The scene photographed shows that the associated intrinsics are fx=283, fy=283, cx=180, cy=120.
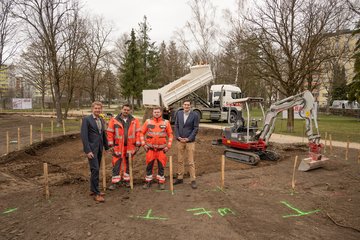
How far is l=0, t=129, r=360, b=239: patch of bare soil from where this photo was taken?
422cm

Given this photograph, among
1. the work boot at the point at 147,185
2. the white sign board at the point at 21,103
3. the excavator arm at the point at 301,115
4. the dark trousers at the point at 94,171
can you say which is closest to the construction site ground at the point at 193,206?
the work boot at the point at 147,185

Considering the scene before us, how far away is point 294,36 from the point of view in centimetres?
1520

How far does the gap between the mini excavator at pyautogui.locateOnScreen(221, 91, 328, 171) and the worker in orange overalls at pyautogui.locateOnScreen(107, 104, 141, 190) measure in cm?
442

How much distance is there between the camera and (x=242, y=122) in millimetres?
10008

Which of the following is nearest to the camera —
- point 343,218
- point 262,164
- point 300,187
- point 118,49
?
point 343,218

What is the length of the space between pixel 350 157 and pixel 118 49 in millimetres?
44745

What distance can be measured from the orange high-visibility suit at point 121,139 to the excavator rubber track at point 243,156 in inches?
172

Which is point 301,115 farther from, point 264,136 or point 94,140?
point 94,140

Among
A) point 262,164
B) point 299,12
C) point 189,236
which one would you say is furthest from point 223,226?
point 299,12

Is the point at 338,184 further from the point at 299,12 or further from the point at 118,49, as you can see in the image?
the point at 118,49

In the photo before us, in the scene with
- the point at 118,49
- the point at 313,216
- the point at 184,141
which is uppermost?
the point at 118,49

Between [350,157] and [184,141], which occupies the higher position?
[184,141]

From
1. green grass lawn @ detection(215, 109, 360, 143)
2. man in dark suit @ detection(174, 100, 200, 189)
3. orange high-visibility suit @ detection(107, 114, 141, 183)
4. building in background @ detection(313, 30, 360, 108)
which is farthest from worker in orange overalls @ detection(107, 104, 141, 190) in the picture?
building in background @ detection(313, 30, 360, 108)

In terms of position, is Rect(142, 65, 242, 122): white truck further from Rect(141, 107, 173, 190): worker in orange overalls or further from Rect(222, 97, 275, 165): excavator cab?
Rect(141, 107, 173, 190): worker in orange overalls
